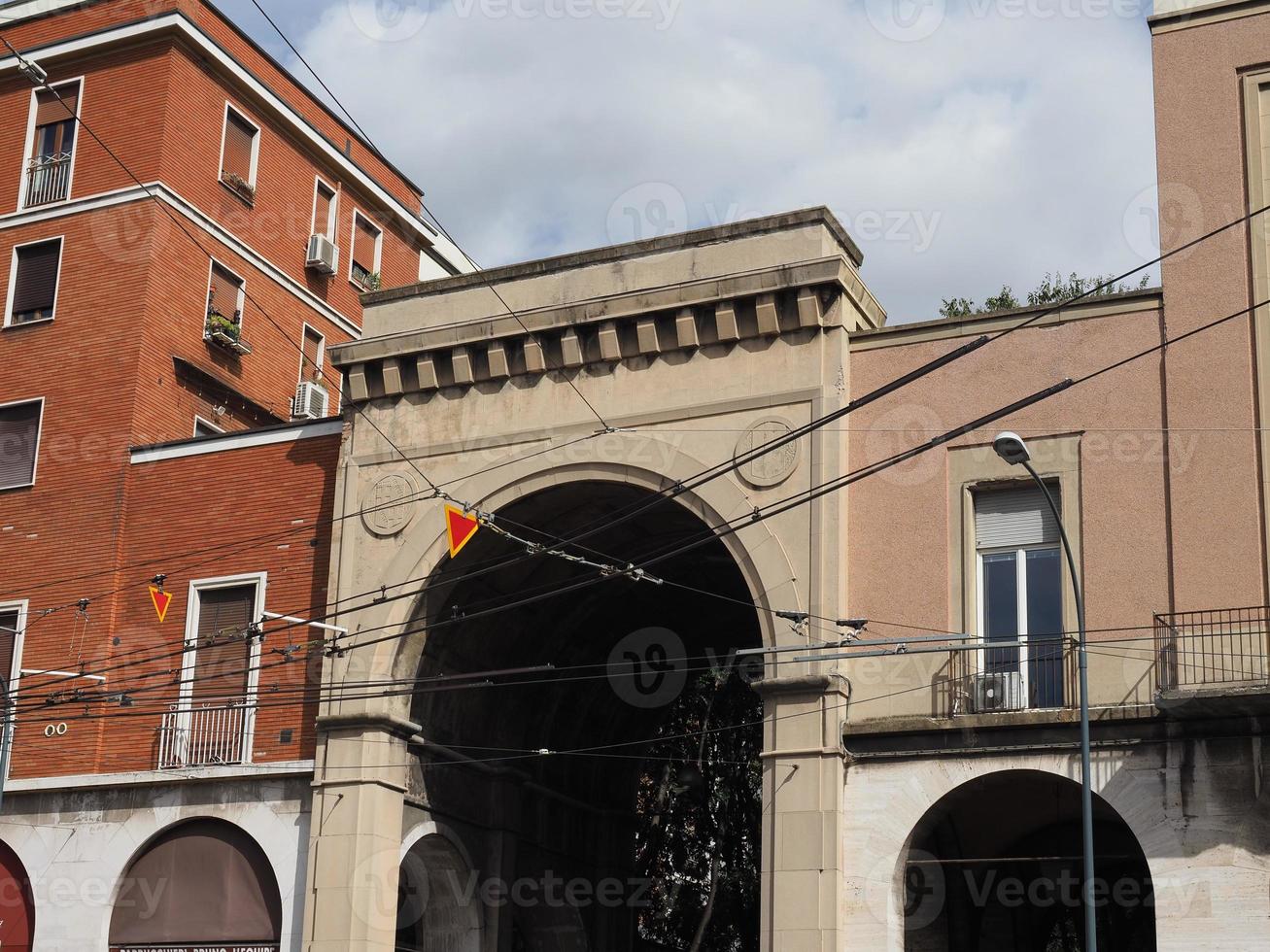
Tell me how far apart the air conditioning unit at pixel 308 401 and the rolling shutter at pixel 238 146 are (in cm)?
458

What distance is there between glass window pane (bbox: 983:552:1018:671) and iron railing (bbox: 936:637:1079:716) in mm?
12

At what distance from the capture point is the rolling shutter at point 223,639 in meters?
27.5

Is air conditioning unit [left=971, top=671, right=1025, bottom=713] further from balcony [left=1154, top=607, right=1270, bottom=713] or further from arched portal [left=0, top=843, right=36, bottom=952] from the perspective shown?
arched portal [left=0, top=843, right=36, bottom=952]

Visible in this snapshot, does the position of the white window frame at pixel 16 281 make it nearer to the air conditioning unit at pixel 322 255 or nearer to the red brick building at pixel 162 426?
the red brick building at pixel 162 426

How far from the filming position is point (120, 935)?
2684 centimetres

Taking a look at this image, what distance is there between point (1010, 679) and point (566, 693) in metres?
10.7

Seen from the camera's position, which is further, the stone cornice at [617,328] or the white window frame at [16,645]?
the white window frame at [16,645]

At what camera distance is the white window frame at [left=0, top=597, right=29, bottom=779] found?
28541 millimetres

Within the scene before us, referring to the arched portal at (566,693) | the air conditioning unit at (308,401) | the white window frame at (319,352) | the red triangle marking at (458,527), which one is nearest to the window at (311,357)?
the white window frame at (319,352)

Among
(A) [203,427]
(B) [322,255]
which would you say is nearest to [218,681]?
Answer: (A) [203,427]

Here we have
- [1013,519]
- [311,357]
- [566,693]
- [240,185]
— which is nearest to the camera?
[1013,519]

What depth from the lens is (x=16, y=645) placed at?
96.2 feet

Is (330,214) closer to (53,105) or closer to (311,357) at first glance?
(311,357)

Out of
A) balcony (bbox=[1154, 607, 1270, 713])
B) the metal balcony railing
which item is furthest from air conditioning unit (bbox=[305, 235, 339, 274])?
balcony (bbox=[1154, 607, 1270, 713])
